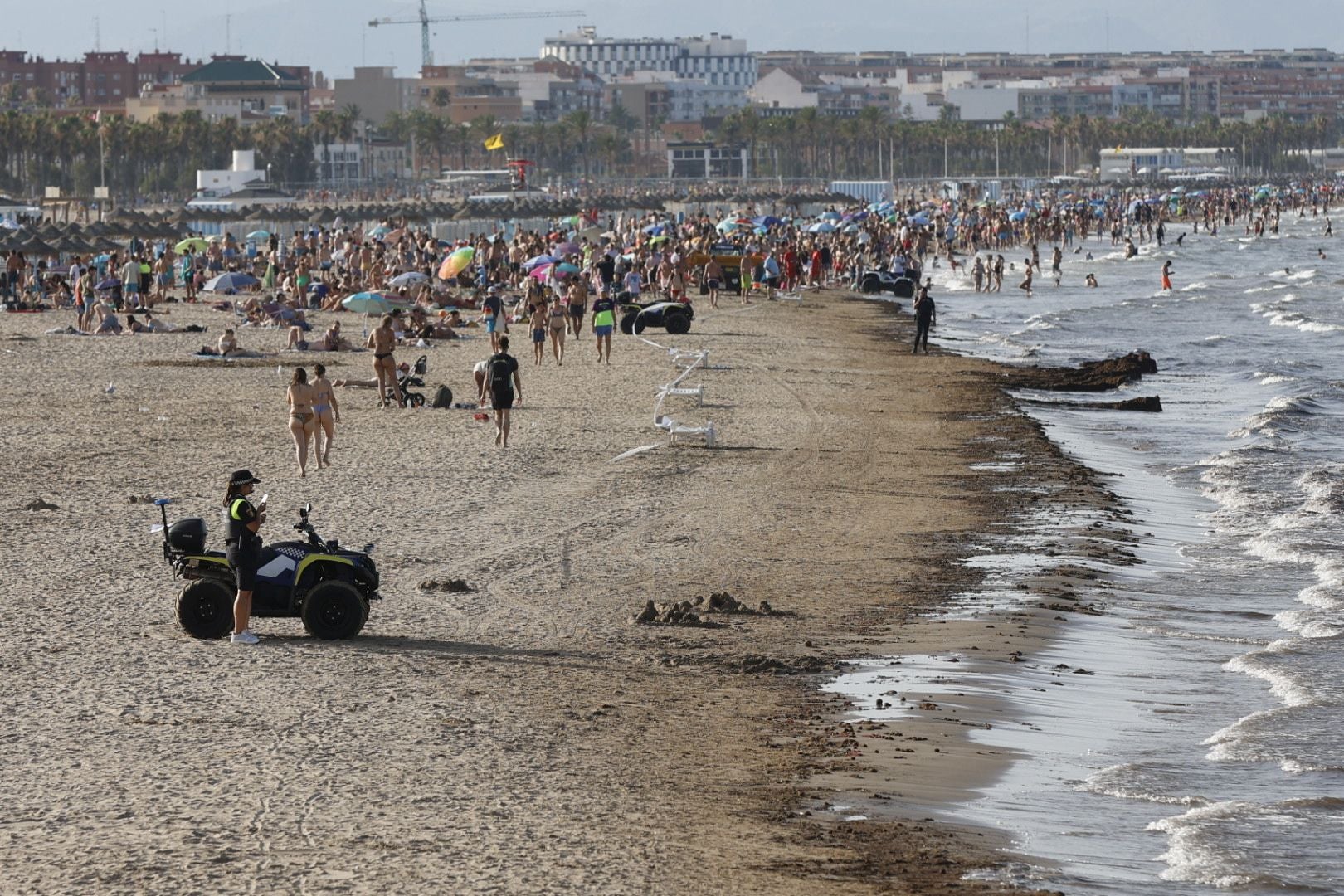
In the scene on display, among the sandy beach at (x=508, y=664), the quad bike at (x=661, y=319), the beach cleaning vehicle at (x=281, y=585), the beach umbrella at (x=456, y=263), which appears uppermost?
the beach umbrella at (x=456, y=263)

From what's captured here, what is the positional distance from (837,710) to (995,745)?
0.92 m

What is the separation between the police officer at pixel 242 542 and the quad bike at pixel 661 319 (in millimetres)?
24733

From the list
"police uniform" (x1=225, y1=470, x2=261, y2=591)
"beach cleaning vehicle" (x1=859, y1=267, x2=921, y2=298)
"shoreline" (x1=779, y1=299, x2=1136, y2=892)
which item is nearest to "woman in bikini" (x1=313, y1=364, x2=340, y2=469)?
"shoreline" (x1=779, y1=299, x2=1136, y2=892)

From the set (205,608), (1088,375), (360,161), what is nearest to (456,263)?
(1088,375)

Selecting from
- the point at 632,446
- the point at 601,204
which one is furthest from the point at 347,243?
the point at 601,204

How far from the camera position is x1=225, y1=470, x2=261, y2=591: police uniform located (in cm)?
1073

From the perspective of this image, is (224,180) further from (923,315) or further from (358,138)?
(923,315)

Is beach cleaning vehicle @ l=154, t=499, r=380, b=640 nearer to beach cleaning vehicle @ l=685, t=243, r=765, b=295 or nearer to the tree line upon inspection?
beach cleaning vehicle @ l=685, t=243, r=765, b=295

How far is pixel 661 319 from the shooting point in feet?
117

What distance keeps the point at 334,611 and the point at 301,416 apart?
22.1 ft

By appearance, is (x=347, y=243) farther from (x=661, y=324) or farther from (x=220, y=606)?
(x=220, y=606)

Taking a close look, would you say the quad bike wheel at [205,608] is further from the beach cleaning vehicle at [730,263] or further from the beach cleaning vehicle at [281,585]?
Answer: the beach cleaning vehicle at [730,263]

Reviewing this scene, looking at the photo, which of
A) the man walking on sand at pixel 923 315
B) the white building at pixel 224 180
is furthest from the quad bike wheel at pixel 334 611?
the white building at pixel 224 180

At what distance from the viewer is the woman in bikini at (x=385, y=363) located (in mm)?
22234
